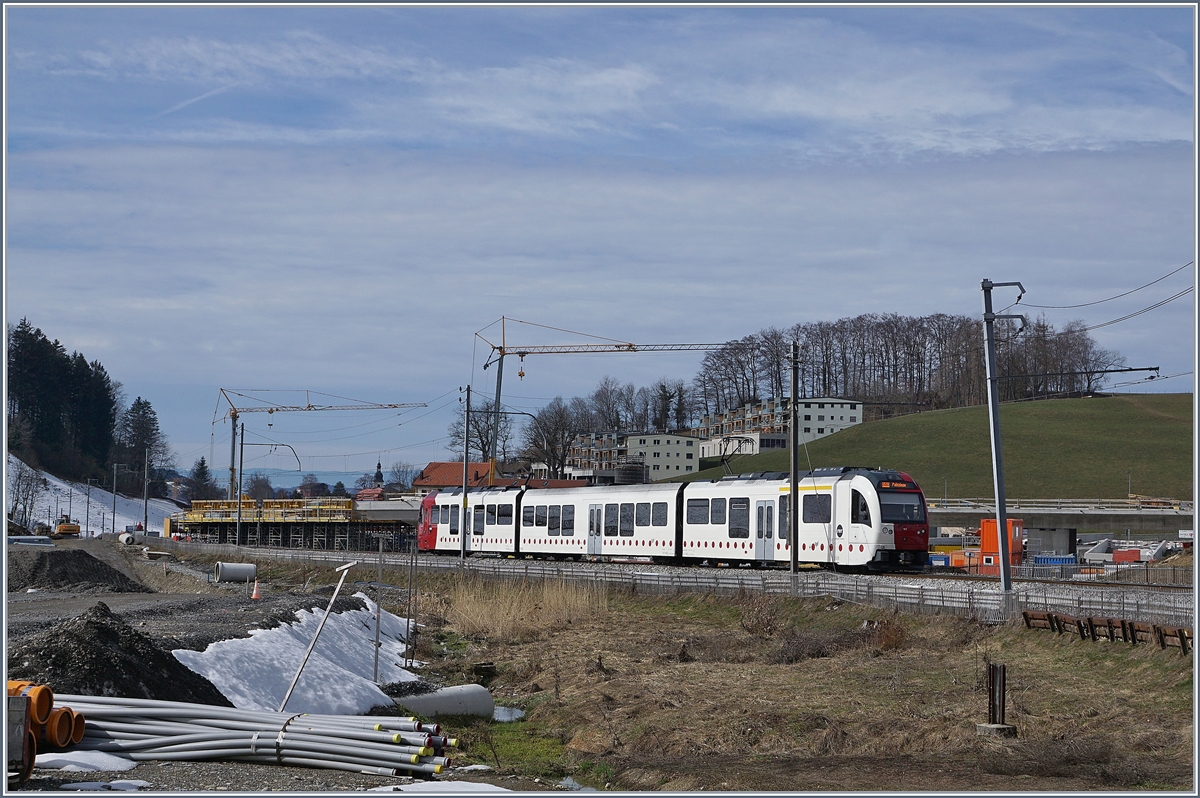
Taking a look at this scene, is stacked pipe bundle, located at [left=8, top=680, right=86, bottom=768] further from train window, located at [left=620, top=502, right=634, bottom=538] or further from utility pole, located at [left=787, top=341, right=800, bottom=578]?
train window, located at [left=620, top=502, right=634, bottom=538]

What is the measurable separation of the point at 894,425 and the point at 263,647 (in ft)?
372

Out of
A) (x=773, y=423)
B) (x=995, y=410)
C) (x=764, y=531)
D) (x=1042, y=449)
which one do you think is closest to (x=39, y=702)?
(x=995, y=410)

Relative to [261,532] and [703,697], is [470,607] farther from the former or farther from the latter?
[261,532]

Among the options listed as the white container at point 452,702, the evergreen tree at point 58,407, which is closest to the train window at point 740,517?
the white container at point 452,702

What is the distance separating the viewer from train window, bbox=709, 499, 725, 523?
39209 millimetres

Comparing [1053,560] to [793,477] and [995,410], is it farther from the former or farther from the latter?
[995,410]

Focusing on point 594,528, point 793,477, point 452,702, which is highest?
point 793,477

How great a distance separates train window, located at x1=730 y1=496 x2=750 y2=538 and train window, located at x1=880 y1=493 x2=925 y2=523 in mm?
5671

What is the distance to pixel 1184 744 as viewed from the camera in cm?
1384

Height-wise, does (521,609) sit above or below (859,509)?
below

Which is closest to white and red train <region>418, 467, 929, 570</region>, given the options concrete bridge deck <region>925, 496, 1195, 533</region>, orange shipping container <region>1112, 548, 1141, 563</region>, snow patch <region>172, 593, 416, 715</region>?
snow patch <region>172, 593, 416, 715</region>

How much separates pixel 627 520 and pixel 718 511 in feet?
18.1

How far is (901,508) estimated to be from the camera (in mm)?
33844

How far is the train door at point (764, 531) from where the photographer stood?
36.9 meters
